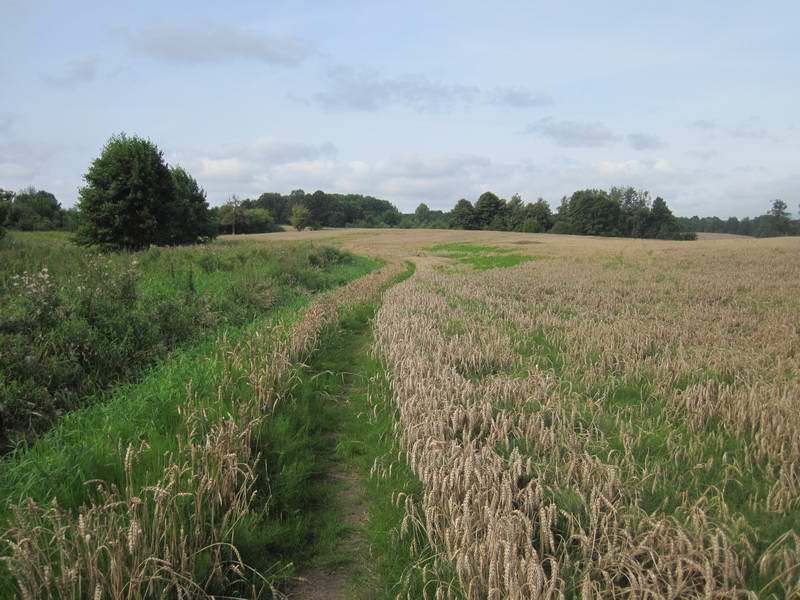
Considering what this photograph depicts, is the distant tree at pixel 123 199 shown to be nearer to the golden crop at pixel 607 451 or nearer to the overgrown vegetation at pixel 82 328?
the overgrown vegetation at pixel 82 328

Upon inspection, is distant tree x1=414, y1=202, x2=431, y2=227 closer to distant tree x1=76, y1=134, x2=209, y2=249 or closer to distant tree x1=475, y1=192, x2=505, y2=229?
distant tree x1=475, y1=192, x2=505, y2=229

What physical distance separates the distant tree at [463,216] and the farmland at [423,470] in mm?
111867

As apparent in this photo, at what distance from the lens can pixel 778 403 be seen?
181 inches

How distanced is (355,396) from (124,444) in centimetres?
297

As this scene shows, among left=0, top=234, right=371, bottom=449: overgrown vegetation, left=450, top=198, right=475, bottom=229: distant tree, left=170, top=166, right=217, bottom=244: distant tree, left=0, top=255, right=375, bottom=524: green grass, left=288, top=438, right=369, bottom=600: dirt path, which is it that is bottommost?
left=288, top=438, right=369, bottom=600: dirt path

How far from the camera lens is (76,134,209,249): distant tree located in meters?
33.8

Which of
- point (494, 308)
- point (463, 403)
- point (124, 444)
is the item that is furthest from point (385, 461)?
point (494, 308)

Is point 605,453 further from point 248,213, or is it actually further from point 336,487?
point 248,213

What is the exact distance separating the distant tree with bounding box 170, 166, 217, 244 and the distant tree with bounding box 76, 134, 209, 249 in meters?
3.00

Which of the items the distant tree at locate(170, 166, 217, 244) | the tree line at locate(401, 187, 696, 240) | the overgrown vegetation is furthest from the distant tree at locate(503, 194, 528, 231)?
the overgrown vegetation

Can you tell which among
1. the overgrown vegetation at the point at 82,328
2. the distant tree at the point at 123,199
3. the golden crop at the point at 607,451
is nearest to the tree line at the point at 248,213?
the distant tree at the point at 123,199

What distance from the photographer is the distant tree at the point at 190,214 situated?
135 ft

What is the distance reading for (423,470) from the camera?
3.96 metres

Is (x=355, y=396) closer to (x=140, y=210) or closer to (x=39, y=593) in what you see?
(x=39, y=593)
